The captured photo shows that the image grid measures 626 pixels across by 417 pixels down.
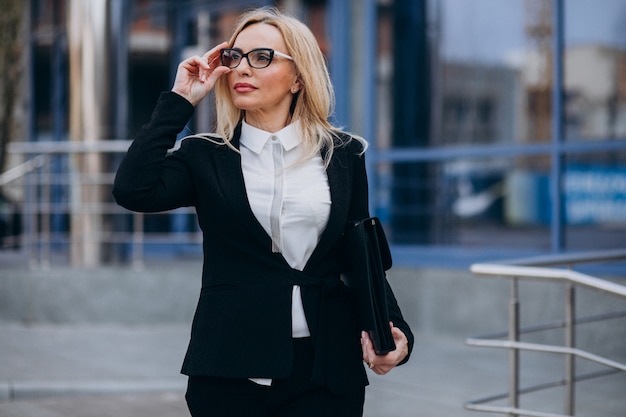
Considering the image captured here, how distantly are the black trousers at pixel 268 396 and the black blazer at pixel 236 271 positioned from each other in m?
0.04

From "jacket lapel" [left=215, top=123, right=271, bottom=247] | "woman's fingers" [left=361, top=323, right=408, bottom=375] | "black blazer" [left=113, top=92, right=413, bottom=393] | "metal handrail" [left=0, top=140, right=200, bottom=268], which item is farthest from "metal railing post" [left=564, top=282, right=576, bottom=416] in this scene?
"metal handrail" [left=0, top=140, right=200, bottom=268]

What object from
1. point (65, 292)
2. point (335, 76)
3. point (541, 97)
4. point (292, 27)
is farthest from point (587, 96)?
point (292, 27)

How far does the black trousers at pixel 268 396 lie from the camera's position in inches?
103

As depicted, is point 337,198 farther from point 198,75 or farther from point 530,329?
point 530,329

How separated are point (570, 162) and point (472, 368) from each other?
127 inches

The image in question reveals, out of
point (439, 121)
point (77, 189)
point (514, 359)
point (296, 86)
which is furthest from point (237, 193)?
point (439, 121)

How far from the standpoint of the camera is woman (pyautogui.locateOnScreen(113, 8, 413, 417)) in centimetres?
261

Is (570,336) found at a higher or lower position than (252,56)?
lower

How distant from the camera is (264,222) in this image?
2.66 meters

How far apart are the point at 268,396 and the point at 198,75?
868mm

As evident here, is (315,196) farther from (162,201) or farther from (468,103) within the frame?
(468,103)

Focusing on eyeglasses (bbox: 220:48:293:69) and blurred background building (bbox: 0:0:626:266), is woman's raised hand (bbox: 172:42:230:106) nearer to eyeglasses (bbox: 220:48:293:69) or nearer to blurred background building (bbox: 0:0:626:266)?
eyeglasses (bbox: 220:48:293:69)

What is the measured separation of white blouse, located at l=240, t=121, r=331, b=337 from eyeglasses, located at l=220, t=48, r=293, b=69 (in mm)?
176

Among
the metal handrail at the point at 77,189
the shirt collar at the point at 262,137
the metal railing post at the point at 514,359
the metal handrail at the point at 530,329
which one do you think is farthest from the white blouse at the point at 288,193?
the metal handrail at the point at 77,189
